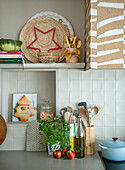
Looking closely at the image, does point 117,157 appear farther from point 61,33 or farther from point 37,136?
point 61,33

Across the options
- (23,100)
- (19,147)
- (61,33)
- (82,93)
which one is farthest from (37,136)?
(61,33)

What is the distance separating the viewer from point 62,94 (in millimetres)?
1840

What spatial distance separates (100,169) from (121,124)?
0.54m

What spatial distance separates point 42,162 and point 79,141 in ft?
1.06

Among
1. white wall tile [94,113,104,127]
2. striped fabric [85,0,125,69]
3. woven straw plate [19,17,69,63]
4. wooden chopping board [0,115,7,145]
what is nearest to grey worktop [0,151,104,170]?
wooden chopping board [0,115,7,145]

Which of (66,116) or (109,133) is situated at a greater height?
(66,116)

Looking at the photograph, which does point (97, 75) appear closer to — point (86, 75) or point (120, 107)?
point (86, 75)

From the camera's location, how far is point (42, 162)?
5.04ft

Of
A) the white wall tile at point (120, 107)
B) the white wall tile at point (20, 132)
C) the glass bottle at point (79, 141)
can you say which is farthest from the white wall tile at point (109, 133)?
the white wall tile at point (20, 132)

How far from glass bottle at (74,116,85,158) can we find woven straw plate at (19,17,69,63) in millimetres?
625

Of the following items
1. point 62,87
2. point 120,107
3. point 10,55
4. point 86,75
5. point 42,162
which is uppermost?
point 10,55

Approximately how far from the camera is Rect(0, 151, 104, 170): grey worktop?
1.45 m

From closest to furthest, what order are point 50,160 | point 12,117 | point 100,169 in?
point 100,169 < point 50,160 < point 12,117

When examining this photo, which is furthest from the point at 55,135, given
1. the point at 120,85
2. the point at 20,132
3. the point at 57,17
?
the point at 57,17
